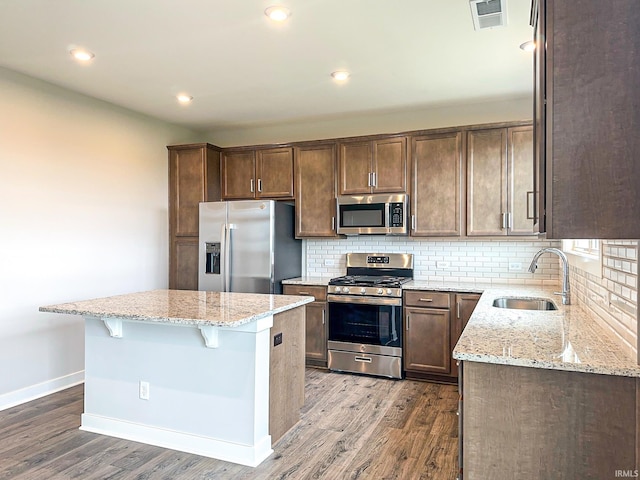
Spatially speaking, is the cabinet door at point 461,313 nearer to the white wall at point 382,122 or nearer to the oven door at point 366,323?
the oven door at point 366,323

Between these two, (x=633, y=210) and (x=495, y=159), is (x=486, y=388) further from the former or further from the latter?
(x=495, y=159)

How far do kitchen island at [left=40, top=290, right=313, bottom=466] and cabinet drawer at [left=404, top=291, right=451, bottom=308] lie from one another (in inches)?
53.4

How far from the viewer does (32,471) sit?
2535 mm

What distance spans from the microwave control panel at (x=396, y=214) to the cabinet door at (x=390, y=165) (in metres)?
0.15

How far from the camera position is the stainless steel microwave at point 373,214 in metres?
4.39

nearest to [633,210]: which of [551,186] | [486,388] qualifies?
[551,186]

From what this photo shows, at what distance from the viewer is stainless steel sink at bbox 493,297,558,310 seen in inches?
128

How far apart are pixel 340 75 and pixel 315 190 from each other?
4.66 feet

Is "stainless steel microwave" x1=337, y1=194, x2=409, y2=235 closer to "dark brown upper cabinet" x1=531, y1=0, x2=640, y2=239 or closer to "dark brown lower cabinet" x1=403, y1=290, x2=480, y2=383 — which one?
"dark brown lower cabinet" x1=403, y1=290, x2=480, y2=383

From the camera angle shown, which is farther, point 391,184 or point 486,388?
point 391,184

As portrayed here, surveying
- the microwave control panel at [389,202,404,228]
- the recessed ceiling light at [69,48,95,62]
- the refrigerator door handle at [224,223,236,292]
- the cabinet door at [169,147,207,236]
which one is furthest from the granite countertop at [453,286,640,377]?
the cabinet door at [169,147,207,236]

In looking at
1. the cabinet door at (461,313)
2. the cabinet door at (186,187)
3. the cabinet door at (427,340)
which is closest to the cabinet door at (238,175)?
the cabinet door at (186,187)

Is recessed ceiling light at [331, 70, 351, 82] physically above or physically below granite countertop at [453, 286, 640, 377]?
above

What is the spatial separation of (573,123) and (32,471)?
316 centimetres
